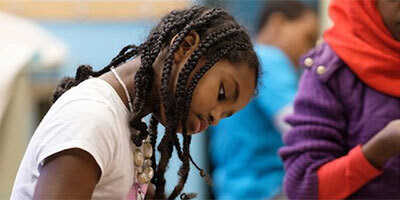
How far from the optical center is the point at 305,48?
2992 mm

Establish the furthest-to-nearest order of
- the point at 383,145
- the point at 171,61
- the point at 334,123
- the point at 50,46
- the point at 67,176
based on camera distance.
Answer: the point at 50,46 → the point at 334,123 → the point at 383,145 → the point at 171,61 → the point at 67,176

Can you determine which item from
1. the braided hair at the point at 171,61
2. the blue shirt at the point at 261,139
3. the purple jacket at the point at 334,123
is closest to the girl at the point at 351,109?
the purple jacket at the point at 334,123

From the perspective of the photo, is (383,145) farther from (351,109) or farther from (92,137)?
(92,137)

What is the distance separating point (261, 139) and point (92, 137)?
57.5 inches

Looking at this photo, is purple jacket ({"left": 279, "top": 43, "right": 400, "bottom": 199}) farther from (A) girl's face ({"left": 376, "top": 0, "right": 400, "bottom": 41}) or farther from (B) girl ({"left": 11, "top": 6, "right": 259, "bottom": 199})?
(B) girl ({"left": 11, "top": 6, "right": 259, "bottom": 199})

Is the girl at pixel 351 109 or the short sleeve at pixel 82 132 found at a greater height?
the short sleeve at pixel 82 132

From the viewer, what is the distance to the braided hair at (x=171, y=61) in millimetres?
1354

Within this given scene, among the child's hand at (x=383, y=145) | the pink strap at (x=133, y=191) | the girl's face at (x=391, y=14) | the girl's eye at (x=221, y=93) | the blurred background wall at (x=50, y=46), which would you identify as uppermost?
the blurred background wall at (x=50, y=46)

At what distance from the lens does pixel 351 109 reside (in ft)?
5.38

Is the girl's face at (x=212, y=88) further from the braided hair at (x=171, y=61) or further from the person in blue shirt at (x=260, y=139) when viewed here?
the person in blue shirt at (x=260, y=139)

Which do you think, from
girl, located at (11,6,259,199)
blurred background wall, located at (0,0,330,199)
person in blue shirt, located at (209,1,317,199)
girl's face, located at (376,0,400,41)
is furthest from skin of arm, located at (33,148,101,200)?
person in blue shirt, located at (209,1,317,199)

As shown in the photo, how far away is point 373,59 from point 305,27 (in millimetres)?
1382

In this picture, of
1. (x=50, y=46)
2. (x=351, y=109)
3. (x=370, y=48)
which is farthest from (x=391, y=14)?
(x=50, y=46)

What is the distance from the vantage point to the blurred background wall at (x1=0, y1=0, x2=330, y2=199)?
227 centimetres
